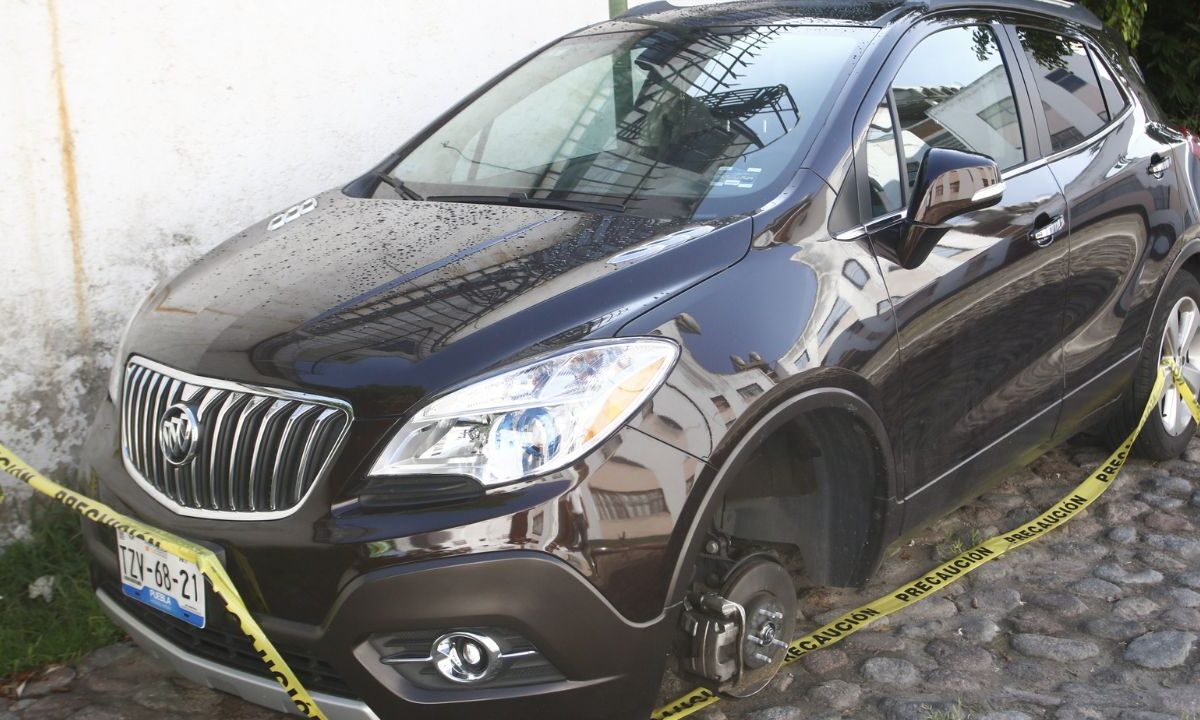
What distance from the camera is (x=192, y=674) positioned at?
110 inches

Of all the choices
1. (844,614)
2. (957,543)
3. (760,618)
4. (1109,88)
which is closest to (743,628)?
(760,618)

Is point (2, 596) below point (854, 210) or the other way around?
below

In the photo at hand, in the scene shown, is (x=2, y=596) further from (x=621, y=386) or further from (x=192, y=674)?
(x=621, y=386)

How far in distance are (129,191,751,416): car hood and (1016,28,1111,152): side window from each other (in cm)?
168

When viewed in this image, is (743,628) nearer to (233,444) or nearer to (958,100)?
(233,444)

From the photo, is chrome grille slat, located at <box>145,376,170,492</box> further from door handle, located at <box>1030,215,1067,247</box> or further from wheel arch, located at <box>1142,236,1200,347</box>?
wheel arch, located at <box>1142,236,1200,347</box>

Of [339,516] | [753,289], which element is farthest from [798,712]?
[339,516]

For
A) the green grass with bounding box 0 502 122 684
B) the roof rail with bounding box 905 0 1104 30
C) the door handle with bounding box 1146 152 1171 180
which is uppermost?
the roof rail with bounding box 905 0 1104 30

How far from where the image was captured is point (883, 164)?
3.38 metres

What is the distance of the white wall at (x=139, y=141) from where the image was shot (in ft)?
13.6

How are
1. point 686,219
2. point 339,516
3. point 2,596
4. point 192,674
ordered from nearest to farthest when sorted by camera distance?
point 339,516 → point 192,674 → point 686,219 → point 2,596

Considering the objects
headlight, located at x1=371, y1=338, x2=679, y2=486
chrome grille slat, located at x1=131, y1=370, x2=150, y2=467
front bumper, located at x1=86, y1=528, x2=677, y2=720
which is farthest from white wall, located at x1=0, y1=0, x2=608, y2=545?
headlight, located at x1=371, y1=338, x2=679, y2=486

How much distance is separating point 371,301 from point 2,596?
1811 millimetres

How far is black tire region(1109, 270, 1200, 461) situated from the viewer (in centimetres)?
459
